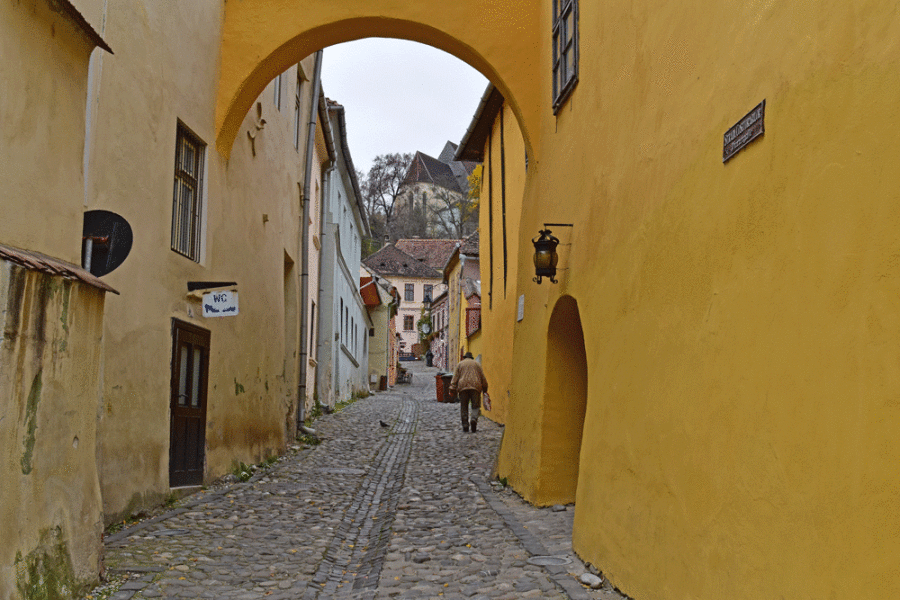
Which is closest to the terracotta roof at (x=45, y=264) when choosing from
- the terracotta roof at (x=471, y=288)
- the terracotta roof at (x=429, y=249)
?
the terracotta roof at (x=471, y=288)

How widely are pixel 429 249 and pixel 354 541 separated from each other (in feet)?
214

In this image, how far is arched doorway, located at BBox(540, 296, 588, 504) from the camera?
25.3 ft

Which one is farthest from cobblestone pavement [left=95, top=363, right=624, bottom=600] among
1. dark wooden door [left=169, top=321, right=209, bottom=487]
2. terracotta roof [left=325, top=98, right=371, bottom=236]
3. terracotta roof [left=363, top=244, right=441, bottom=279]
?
terracotta roof [left=363, top=244, right=441, bottom=279]

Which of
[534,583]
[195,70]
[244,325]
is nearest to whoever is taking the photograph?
[534,583]

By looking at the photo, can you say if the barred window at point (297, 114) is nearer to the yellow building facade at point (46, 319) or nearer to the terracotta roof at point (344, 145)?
the terracotta roof at point (344, 145)

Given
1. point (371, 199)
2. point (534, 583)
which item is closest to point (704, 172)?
point (534, 583)

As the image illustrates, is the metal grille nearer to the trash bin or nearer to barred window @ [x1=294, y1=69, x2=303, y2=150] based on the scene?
the trash bin

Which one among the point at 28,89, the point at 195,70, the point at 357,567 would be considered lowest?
the point at 357,567

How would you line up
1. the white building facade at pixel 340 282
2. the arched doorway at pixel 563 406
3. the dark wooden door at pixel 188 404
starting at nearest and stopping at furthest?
the arched doorway at pixel 563 406 < the dark wooden door at pixel 188 404 < the white building facade at pixel 340 282

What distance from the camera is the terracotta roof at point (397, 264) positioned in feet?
220

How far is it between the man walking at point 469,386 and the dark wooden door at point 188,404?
6713 mm

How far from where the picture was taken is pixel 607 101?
632cm

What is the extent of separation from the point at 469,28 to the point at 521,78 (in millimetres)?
768

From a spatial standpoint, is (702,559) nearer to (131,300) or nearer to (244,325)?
(131,300)
